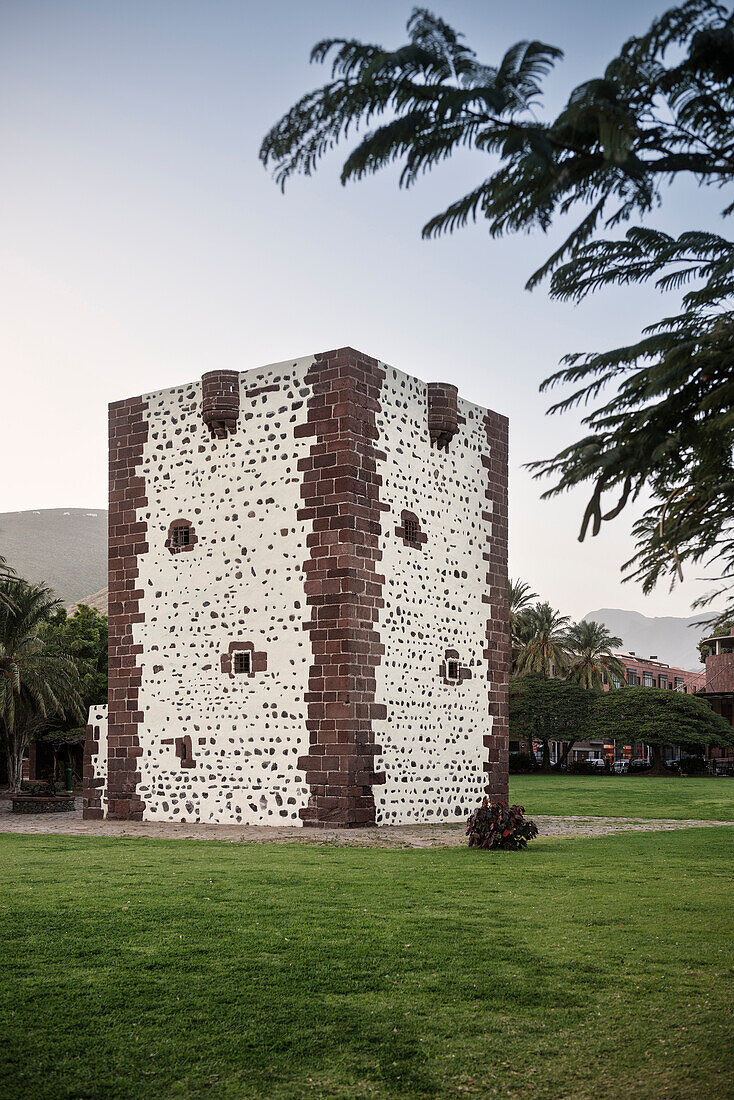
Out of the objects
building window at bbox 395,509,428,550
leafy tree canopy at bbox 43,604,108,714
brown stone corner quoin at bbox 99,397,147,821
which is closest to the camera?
building window at bbox 395,509,428,550

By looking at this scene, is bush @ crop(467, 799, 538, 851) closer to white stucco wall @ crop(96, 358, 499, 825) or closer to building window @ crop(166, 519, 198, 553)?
white stucco wall @ crop(96, 358, 499, 825)

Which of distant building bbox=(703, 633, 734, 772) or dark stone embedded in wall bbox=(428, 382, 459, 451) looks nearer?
dark stone embedded in wall bbox=(428, 382, 459, 451)

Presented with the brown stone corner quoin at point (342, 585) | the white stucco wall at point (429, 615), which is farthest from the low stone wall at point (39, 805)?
the white stucco wall at point (429, 615)

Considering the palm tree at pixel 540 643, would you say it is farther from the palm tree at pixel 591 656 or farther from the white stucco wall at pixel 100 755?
the white stucco wall at pixel 100 755

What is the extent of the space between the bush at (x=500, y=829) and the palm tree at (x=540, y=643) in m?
40.8

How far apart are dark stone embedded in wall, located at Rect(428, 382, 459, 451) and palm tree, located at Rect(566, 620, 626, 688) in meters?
41.5

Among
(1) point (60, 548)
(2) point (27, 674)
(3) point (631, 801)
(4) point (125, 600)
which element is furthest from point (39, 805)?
(1) point (60, 548)

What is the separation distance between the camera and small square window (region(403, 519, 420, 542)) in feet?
59.5

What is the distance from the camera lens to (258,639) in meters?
17.7

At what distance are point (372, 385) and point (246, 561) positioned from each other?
3497 millimetres

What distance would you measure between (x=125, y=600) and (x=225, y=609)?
8.01ft

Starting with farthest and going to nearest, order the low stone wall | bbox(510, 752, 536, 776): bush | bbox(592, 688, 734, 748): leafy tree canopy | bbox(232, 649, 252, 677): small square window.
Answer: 1. bbox(510, 752, 536, 776): bush
2. bbox(592, 688, 734, 748): leafy tree canopy
3. the low stone wall
4. bbox(232, 649, 252, 677): small square window

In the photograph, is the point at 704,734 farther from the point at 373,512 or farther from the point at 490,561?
the point at 373,512

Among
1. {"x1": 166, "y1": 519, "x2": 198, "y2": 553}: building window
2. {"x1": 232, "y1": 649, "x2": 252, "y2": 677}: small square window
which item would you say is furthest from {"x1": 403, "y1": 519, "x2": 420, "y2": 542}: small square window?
{"x1": 166, "y1": 519, "x2": 198, "y2": 553}: building window
